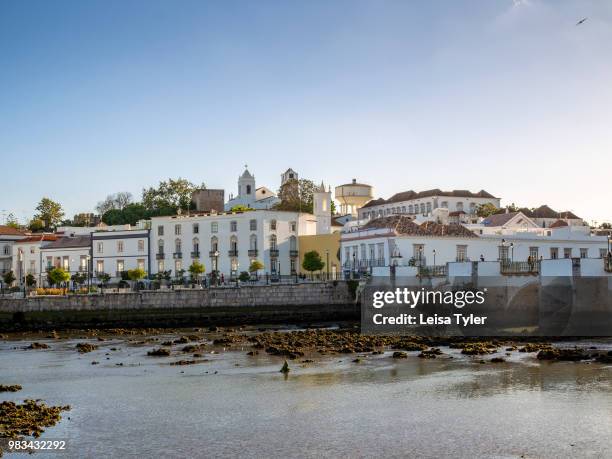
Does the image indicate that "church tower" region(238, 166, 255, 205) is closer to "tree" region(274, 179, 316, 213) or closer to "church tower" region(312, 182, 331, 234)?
"tree" region(274, 179, 316, 213)

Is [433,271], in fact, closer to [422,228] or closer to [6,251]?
[422,228]

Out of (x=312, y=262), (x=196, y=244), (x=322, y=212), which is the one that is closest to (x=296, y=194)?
(x=322, y=212)

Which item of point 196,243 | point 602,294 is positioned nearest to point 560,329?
point 602,294

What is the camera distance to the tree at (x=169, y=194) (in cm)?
11541

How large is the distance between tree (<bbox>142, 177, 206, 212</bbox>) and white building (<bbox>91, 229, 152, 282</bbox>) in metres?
24.1

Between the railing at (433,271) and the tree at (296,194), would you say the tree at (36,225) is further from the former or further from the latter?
the railing at (433,271)

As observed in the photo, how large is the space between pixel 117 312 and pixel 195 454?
150 ft

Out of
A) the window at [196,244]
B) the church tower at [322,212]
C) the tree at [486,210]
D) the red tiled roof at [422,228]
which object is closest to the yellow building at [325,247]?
the church tower at [322,212]

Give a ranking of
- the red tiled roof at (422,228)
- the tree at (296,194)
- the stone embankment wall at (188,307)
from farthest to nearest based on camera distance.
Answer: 1. the tree at (296,194)
2. the red tiled roof at (422,228)
3. the stone embankment wall at (188,307)

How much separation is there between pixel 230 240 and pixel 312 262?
37.2 ft

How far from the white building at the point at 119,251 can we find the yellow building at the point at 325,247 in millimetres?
16344

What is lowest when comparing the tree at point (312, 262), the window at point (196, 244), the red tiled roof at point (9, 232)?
the tree at point (312, 262)

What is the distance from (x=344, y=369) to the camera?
3444 centimetres

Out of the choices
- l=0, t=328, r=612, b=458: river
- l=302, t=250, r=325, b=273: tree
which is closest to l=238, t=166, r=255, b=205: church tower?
l=302, t=250, r=325, b=273: tree
